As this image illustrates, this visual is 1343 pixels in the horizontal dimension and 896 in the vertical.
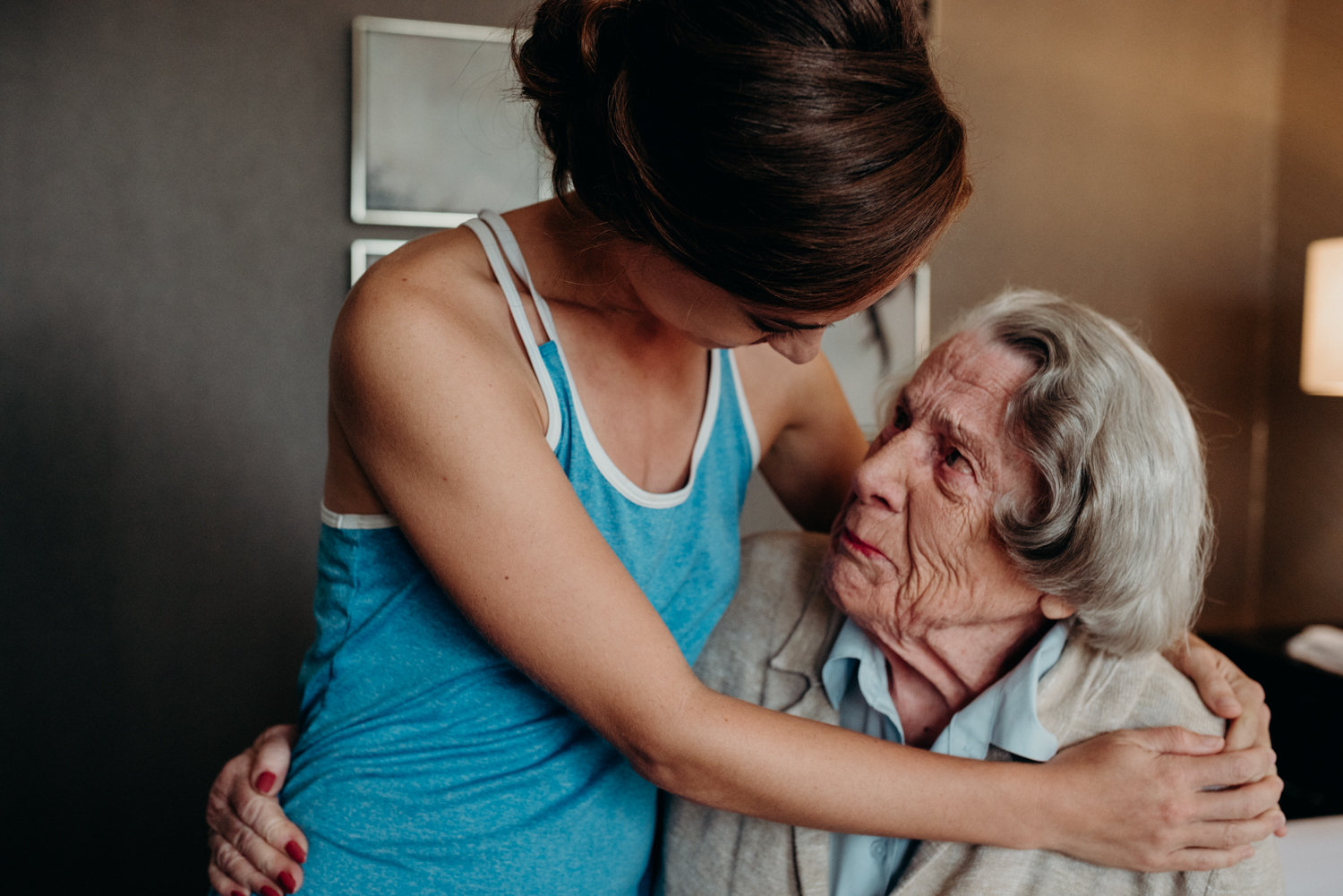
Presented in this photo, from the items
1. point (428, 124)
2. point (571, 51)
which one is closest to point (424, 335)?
point (571, 51)

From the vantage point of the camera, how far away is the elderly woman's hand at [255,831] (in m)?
0.99

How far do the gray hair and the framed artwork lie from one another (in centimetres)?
191

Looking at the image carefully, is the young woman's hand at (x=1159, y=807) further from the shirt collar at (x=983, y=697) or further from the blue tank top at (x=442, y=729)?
the blue tank top at (x=442, y=729)

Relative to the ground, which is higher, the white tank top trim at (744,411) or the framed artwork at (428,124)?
the framed artwork at (428,124)

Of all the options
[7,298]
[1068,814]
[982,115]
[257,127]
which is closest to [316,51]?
[257,127]

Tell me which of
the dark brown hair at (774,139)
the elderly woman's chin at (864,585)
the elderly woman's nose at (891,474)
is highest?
the dark brown hair at (774,139)

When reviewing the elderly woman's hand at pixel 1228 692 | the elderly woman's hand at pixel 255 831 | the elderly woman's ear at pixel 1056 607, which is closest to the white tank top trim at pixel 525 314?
the elderly woman's hand at pixel 255 831

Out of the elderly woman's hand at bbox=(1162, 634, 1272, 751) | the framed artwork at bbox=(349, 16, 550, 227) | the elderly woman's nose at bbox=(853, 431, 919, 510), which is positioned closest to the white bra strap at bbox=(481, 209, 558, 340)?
the elderly woman's nose at bbox=(853, 431, 919, 510)

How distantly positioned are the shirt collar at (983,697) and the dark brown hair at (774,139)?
24.7 inches

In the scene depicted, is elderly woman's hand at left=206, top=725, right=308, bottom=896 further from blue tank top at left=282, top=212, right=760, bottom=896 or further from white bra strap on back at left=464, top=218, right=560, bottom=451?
white bra strap on back at left=464, top=218, right=560, bottom=451

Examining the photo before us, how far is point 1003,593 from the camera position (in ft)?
3.85

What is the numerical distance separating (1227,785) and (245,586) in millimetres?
2554

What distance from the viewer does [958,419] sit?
1163mm

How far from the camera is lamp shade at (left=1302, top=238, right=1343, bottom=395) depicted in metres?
2.46
